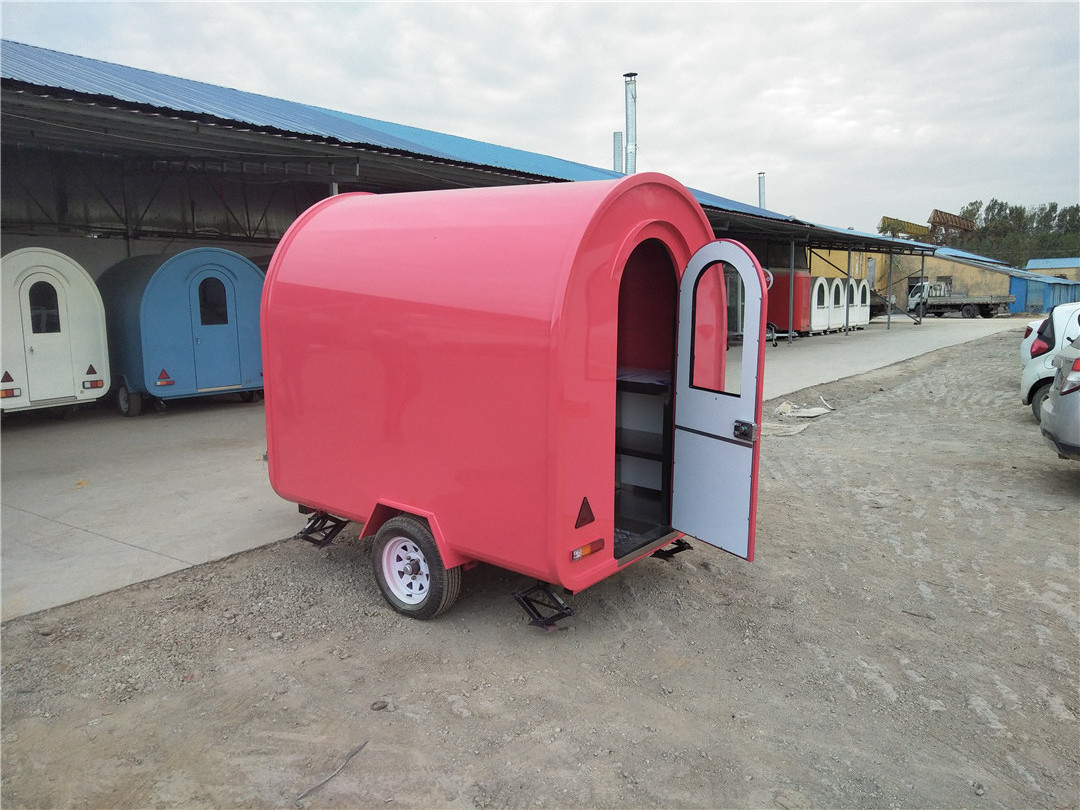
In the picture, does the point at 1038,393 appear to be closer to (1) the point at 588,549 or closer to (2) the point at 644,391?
(2) the point at 644,391

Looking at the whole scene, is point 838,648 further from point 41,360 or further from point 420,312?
point 41,360

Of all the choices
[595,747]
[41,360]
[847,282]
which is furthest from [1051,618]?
[847,282]

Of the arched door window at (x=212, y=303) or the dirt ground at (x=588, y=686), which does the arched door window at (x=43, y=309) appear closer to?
the arched door window at (x=212, y=303)

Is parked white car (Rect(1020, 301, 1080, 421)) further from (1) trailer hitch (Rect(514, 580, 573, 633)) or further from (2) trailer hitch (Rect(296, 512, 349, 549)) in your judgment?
(2) trailer hitch (Rect(296, 512, 349, 549))

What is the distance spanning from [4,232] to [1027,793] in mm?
14456

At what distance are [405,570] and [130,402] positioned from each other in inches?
338

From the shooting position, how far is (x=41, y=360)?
1002 cm

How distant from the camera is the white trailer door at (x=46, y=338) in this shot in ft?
32.4

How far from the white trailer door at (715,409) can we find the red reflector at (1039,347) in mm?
7549

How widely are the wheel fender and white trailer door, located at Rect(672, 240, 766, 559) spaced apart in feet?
4.86

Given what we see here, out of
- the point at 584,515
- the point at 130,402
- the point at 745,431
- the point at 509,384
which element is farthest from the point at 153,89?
the point at 745,431

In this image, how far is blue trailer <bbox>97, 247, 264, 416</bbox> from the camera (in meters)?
10.9

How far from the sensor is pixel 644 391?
4984mm

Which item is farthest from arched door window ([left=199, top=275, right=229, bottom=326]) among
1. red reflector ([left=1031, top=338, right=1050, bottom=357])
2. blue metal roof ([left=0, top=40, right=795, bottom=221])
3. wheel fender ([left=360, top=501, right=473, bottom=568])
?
red reflector ([left=1031, top=338, right=1050, bottom=357])
